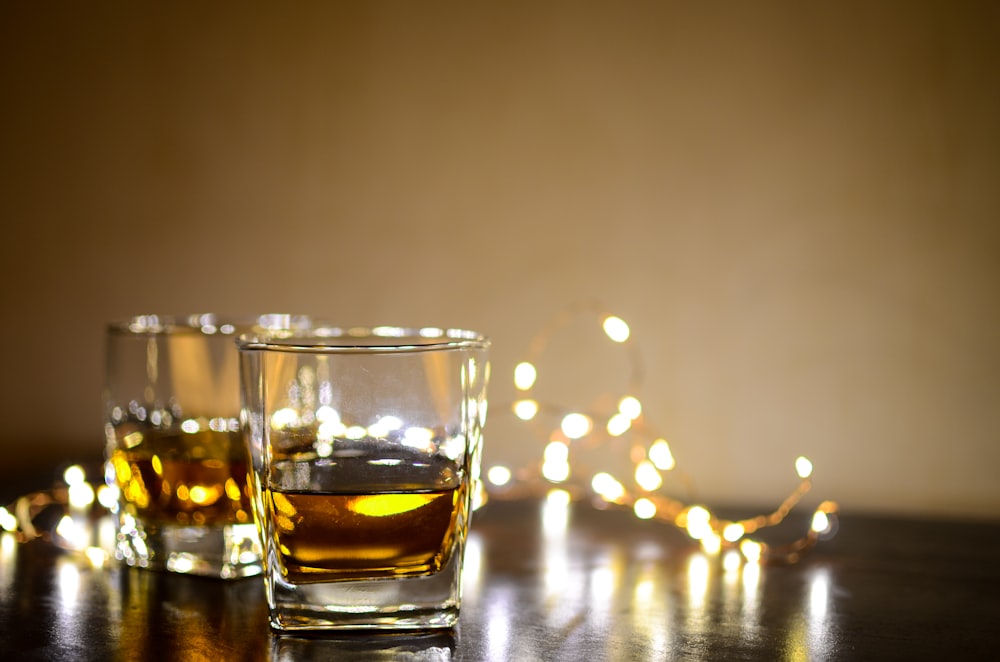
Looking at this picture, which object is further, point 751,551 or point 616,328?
point 616,328

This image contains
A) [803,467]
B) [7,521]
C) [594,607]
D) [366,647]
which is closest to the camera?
[366,647]

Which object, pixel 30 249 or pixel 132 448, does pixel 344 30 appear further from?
pixel 132 448

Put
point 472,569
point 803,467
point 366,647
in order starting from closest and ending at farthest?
point 366,647 → point 472,569 → point 803,467

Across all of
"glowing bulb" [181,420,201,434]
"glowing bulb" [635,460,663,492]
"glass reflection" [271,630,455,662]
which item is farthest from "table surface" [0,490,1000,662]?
"glowing bulb" [635,460,663,492]

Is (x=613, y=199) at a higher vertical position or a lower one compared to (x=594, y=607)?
higher

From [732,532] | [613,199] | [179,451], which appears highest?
[613,199]

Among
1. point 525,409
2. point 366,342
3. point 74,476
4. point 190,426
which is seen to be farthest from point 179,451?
point 525,409

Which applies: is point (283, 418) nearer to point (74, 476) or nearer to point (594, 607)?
point (594, 607)

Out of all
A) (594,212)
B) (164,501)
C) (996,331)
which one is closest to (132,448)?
(164,501)
